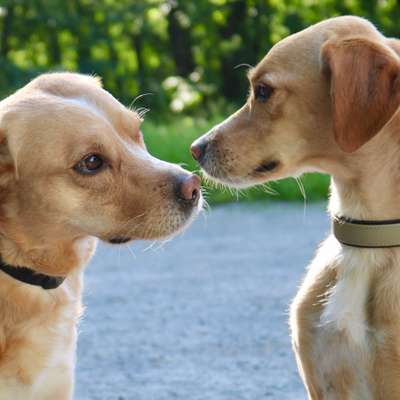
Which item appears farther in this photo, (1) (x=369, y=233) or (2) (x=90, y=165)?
(1) (x=369, y=233)

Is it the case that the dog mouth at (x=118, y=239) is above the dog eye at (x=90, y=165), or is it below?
below

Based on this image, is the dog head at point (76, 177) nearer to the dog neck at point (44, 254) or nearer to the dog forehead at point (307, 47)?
the dog neck at point (44, 254)

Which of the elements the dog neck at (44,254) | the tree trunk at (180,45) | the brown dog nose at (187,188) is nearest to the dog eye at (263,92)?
the brown dog nose at (187,188)

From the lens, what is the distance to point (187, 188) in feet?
13.5

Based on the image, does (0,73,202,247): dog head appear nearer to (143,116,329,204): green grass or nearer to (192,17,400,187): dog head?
(192,17,400,187): dog head

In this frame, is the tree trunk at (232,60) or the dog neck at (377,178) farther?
the tree trunk at (232,60)

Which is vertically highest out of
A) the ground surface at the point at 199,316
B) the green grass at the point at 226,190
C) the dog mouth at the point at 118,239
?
the dog mouth at the point at 118,239

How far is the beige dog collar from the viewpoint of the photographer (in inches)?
161

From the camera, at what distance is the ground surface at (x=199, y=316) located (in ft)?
19.6

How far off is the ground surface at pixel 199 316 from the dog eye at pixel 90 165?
1.72ft

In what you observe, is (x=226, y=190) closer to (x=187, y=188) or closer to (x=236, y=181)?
(x=236, y=181)

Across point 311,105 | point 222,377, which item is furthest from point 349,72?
point 222,377

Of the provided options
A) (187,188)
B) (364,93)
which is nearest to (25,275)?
(187,188)

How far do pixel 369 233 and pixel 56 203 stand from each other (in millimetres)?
1326
